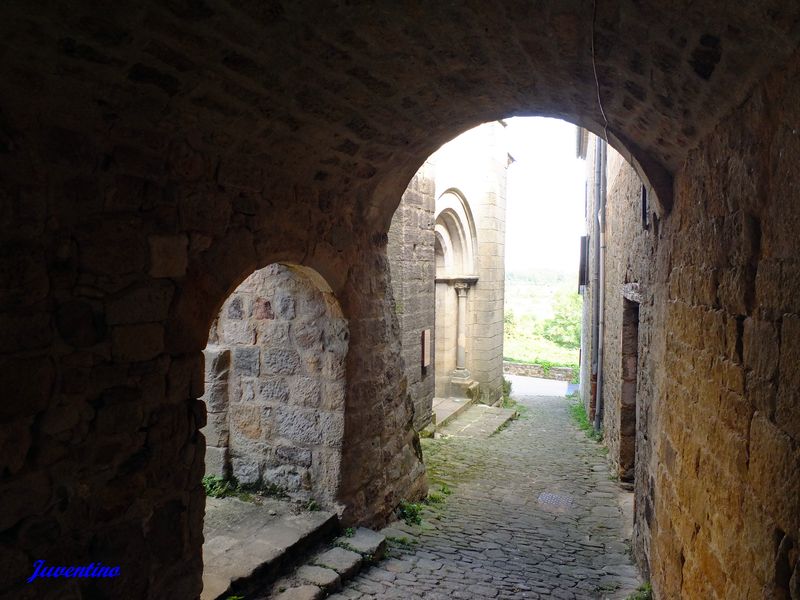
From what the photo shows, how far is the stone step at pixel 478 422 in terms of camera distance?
9.11m

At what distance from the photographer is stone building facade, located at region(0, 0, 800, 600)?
1885 millimetres

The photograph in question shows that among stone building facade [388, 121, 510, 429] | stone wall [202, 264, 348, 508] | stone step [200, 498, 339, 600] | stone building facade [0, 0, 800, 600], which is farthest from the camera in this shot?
stone building facade [388, 121, 510, 429]

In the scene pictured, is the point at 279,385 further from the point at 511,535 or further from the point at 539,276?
the point at 539,276

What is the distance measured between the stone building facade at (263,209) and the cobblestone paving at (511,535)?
3.16 feet

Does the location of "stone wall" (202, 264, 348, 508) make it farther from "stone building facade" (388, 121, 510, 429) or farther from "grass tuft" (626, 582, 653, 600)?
"stone building facade" (388, 121, 510, 429)

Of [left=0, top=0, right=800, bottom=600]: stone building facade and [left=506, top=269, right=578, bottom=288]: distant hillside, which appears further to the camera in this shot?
[left=506, top=269, right=578, bottom=288]: distant hillside

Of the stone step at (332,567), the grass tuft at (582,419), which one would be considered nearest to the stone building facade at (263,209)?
the stone step at (332,567)

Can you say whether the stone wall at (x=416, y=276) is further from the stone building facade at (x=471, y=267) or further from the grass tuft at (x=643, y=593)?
the grass tuft at (x=643, y=593)

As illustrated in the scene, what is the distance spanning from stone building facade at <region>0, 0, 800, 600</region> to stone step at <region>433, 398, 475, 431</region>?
19.2 feet

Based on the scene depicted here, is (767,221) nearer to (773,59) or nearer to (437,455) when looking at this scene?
(773,59)

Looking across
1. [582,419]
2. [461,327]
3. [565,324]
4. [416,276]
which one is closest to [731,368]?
[416,276]

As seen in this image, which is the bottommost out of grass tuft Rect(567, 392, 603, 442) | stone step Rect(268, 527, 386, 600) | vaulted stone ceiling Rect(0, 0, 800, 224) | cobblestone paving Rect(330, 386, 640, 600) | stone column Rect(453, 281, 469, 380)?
grass tuft Rect(567, 392, 603, 442)

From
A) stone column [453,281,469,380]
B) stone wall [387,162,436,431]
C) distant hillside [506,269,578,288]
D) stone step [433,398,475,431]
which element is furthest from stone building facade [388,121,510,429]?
distant hillside [506,269,578,288]

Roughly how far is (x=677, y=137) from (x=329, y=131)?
69.5 inches
